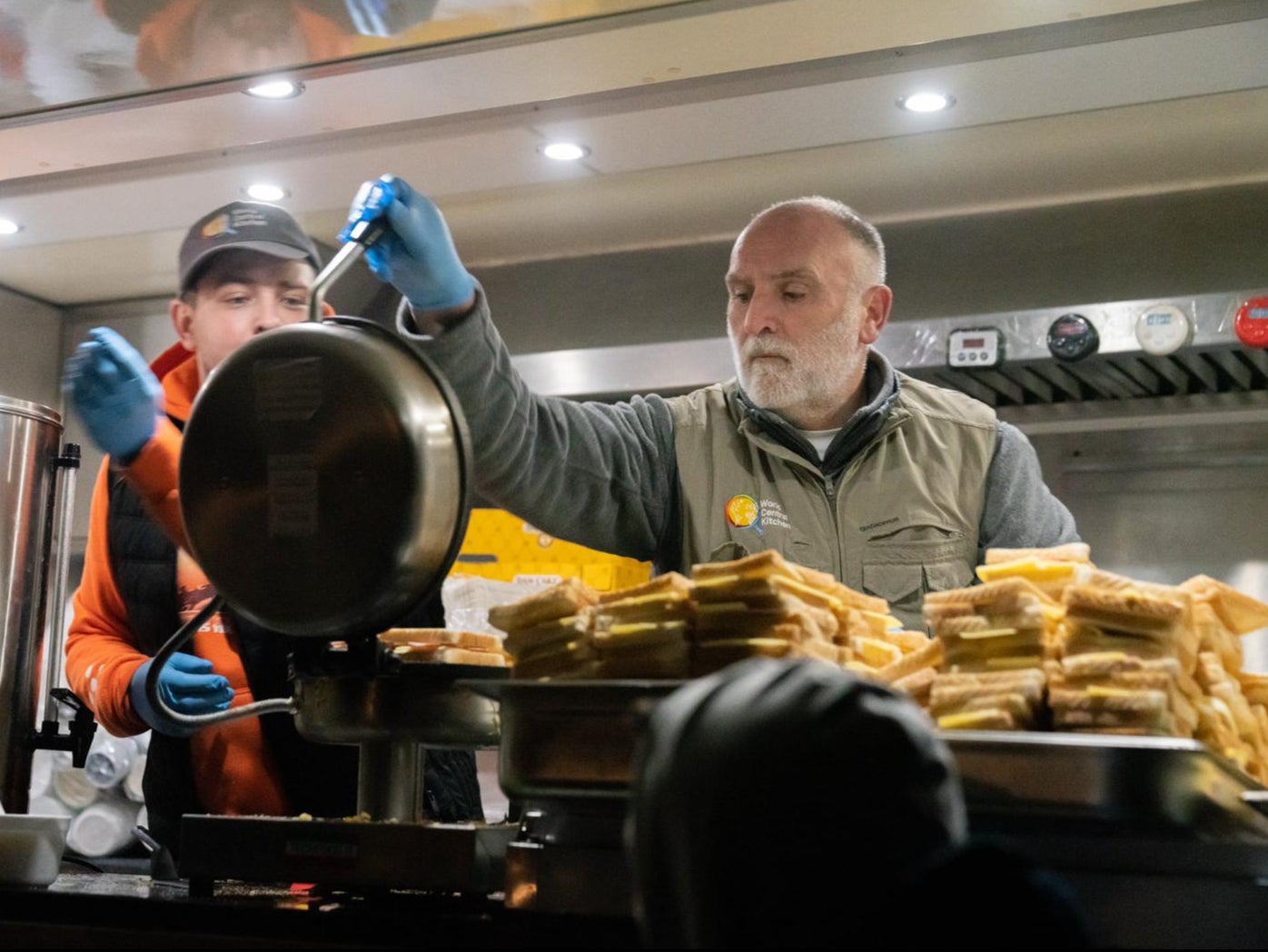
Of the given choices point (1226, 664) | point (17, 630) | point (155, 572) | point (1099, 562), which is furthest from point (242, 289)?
point (1099, 562)

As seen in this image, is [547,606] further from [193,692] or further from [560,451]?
[193,692]

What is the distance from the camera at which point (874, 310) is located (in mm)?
2506

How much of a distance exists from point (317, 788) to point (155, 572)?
1.62 ft

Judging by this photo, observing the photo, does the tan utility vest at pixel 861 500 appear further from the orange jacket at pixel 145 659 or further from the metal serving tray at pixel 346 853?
the metal serving tray at pixel 346 853

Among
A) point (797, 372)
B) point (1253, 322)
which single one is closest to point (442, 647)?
point (797, 372)

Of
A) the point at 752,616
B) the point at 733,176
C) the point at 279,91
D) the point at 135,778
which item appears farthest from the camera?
the point at 135,778

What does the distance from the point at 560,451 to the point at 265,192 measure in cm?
195

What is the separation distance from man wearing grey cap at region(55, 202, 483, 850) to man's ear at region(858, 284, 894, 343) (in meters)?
0.89

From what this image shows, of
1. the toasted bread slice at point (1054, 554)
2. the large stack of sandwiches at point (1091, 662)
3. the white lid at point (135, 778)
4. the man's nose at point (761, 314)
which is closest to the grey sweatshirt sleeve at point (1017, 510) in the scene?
the man's nose at point (761, 314)

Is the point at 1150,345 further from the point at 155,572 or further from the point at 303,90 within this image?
the point at 155,572

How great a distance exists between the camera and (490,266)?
4582mm

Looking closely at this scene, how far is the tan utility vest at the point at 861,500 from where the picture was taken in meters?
2.15

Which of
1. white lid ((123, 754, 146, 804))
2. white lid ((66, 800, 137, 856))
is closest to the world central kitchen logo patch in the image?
white lid ((123, 754, 146, 804))

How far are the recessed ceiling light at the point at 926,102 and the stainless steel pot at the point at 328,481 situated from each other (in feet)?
6.68
